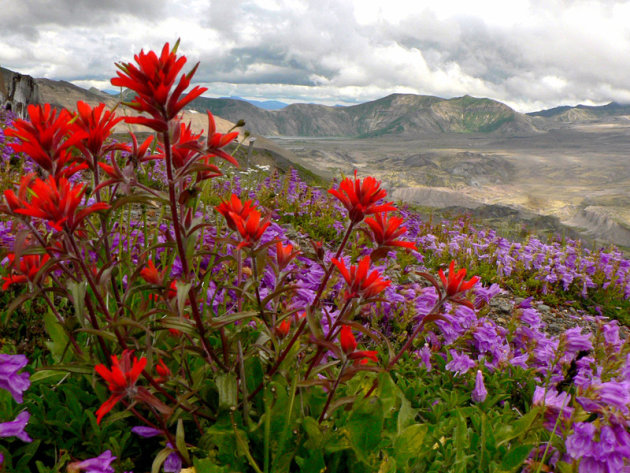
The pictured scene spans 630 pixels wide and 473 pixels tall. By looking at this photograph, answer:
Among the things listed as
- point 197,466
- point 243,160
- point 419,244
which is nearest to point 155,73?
point 197,466

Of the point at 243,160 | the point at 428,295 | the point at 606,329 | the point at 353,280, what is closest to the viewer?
the point at 353,280

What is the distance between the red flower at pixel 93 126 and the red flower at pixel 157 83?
1.09 feet

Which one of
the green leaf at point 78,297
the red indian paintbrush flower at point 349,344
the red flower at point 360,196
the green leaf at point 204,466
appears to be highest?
the red flower at point 360,196

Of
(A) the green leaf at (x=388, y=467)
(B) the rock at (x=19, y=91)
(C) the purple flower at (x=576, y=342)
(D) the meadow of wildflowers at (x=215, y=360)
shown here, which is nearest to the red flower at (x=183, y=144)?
(D) the meadow of wildflowers at (x=215, y=360)

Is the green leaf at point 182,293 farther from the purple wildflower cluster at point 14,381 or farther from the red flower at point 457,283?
the red flower at point 457,283

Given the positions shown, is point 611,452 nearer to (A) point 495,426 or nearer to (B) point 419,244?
(A) point 495,426

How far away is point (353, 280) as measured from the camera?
4.68 feet

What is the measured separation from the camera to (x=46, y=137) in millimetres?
1290

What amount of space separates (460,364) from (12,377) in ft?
7.73

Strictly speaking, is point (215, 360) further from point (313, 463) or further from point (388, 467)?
point (388, 467)

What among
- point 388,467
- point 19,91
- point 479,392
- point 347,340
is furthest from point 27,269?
point 19,91

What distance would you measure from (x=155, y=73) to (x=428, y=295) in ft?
7.92

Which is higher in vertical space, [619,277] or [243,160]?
[243,160]

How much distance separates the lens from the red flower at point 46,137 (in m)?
1.27
